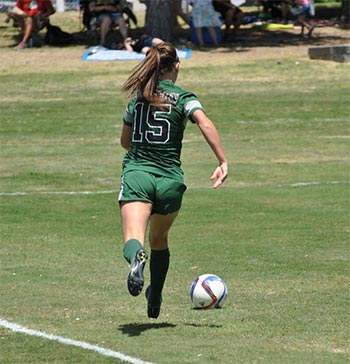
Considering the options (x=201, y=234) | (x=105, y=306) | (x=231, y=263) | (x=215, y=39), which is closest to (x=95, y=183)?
(x=201, y=234)

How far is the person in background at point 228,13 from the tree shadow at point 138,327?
22.8 meters

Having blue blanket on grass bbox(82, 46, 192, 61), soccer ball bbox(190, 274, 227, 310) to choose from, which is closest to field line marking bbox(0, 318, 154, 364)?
soccer ball bbox(190, 274, 227, 310)

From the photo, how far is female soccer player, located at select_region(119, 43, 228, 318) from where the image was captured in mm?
7742

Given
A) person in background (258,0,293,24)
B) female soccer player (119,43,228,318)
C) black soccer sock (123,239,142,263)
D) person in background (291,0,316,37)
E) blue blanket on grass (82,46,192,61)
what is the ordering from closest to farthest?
black soccer sock (123,239,142,263), female soccer player (119,43,228,318), blue blanket on grass (82,46,192,61), person in background (291,0,316,37), person in background (258,0,293,24)

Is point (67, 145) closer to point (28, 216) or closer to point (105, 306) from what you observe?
point (28, 216)

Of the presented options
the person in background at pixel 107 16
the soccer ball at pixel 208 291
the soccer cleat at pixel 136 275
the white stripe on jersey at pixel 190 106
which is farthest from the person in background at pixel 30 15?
the soccer cleat at pixel 136 275

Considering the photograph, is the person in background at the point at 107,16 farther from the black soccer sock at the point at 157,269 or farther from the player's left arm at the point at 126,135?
the black soccer sock at the point at 157,269

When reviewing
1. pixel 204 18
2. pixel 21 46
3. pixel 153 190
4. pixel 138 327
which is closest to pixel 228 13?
pixel 204 18

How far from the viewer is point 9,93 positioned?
84.7 feet

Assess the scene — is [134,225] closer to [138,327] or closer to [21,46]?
[138,327]

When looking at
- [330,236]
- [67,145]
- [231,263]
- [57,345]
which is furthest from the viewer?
[67,145]

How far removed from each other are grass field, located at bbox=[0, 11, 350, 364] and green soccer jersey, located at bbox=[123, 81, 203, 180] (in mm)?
1180

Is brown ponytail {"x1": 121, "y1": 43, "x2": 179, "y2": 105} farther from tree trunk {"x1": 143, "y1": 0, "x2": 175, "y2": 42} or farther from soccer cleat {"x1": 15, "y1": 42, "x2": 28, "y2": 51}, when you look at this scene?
soccer cleat {"x1": 15, "y1": 42, "x2": 28, "y2": 51}

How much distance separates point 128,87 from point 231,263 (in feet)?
11.5
